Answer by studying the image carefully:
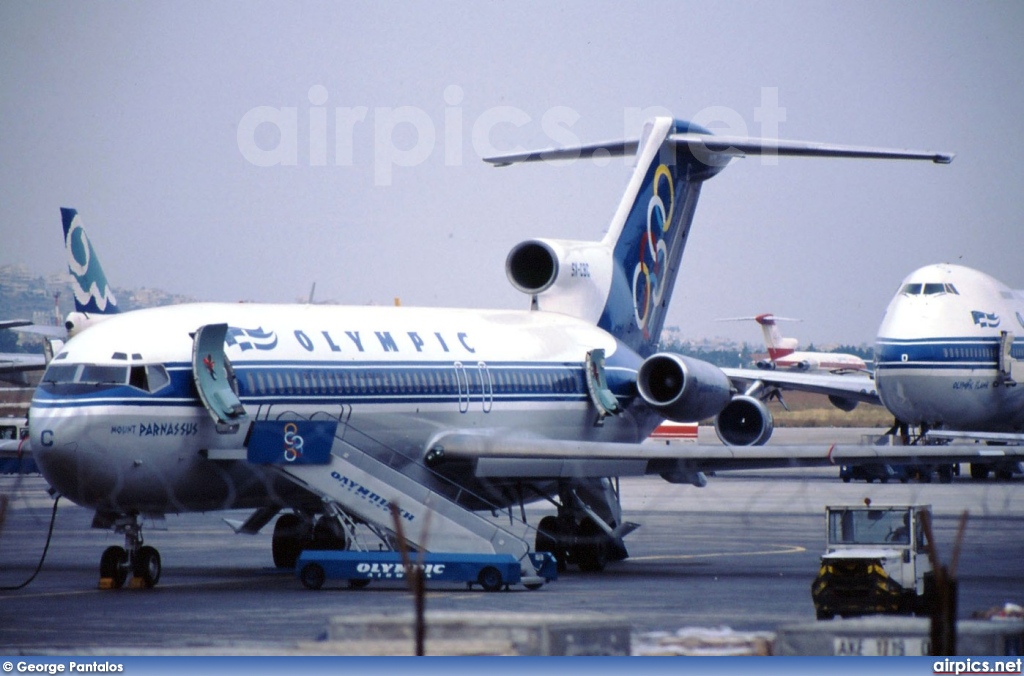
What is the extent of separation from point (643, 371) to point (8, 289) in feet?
40.6

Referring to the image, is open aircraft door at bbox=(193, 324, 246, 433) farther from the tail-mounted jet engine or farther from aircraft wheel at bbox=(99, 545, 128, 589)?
the tail-mounted jet engine

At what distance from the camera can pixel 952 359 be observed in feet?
162

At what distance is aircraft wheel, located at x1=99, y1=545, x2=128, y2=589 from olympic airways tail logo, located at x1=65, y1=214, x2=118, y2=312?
1208cm

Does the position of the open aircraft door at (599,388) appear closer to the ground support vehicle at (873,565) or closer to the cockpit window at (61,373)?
the ground support vehicle at (873,565)

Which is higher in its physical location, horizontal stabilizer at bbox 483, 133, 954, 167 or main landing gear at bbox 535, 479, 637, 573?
horizontal stabilizer at bbox 483, 133, 954, 167

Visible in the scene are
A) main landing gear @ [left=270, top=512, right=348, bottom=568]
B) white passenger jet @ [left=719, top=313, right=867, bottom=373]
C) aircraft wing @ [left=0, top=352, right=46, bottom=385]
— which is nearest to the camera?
main landing gear @ [left=270, top=512, right=348, bottom=568]

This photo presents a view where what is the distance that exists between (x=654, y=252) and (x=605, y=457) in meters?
8.87

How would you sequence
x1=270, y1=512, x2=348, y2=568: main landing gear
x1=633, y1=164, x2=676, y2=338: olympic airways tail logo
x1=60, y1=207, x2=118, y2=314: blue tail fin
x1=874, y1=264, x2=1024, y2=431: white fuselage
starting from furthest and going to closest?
x1=874, y1=264, x2=1024, y2=431: white fuselage → x1=60, y1=207, x2=118, y2=314: blue tail fin → x1=633, y1=164, x2=676, y2=338: olympic airways tail logo → x1=270, y1=512, x2=348, y2=568: main landing gear

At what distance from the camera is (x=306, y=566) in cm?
2464

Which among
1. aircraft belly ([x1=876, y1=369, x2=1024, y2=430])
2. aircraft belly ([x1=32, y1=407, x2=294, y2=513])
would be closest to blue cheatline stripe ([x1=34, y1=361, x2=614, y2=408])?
aircraft belly ([x1=32, y1=407, x2=294, y2=513])

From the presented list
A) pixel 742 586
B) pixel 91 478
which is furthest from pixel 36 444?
pixel 742 586

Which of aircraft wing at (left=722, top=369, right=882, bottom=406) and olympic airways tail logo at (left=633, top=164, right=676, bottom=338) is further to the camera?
aircraft wing at (left=722, top=369, right=882, bottom=406)

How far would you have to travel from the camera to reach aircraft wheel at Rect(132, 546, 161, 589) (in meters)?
24.9

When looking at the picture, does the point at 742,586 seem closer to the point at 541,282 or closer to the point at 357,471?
the point at 357,471
